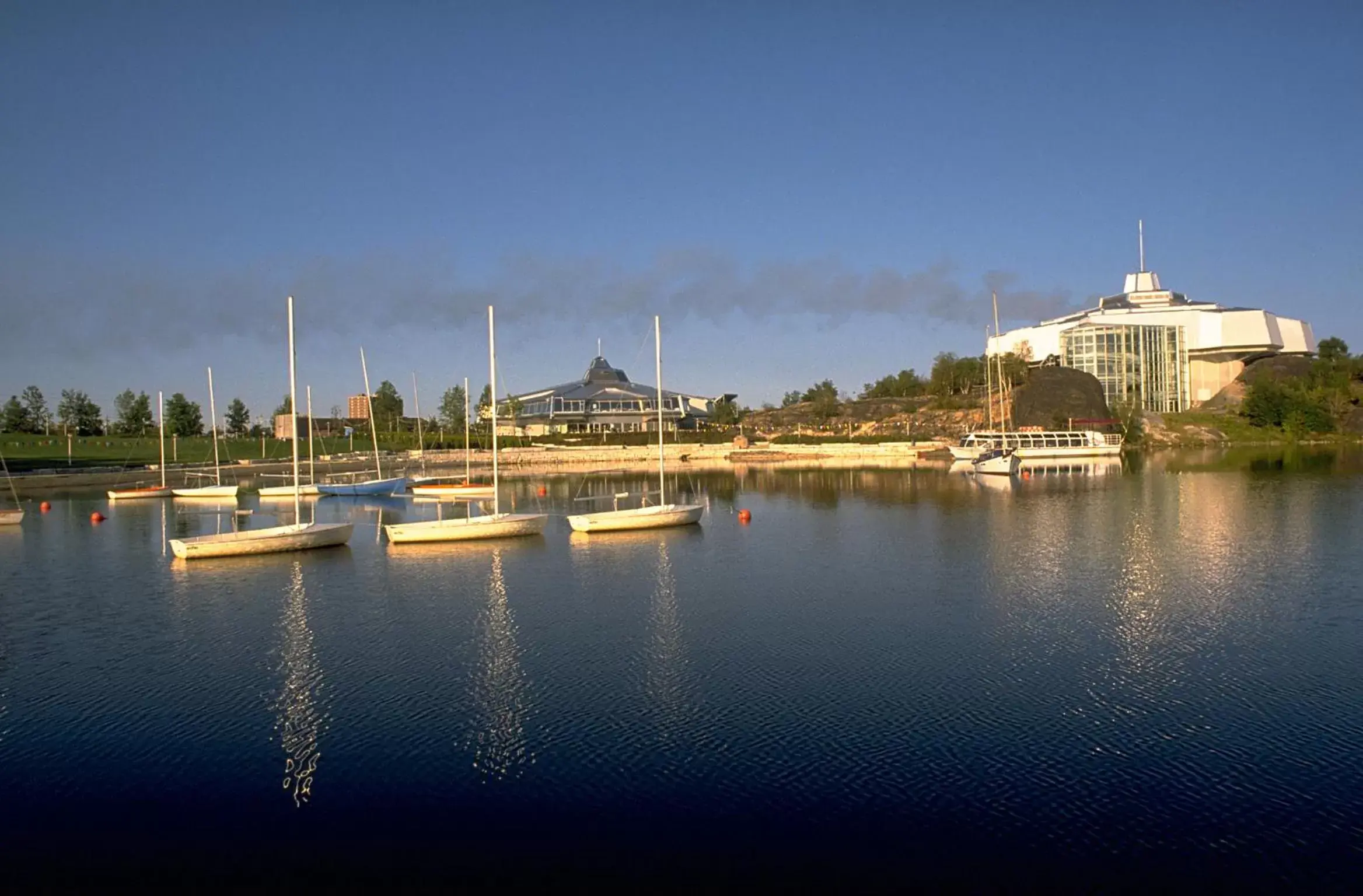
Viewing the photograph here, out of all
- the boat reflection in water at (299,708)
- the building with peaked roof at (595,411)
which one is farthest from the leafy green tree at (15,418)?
the boat reflection in water at (299,708)

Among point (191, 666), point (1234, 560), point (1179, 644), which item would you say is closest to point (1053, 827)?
point (1179, 644)

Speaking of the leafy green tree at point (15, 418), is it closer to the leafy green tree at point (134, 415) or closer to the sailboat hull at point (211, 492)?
the leafy green tree at point (134, 415)

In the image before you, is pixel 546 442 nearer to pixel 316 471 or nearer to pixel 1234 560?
pixel 316 471

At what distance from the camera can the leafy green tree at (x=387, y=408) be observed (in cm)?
12975

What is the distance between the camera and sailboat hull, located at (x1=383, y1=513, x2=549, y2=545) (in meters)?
35.1

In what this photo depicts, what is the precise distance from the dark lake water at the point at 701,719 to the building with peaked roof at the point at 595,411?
Answer: 103245 millimetres

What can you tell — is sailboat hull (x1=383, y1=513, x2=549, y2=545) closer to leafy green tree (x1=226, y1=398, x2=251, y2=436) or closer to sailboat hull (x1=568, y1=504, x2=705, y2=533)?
sailboat hull (x1=568, y1=504, x2=705, y2=533)

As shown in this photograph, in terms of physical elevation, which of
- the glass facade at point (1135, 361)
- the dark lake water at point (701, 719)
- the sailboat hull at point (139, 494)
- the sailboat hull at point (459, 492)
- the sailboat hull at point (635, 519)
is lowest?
the dark lake water at point (701, 719)

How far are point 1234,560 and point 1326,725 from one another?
15.1m

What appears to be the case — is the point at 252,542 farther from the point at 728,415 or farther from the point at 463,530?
the point at 728,415

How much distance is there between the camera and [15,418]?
112 m

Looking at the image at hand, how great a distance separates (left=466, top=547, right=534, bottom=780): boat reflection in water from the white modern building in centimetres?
10798

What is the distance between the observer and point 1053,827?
11352mm

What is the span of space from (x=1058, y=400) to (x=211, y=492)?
83.7m
